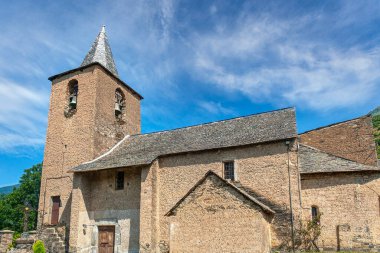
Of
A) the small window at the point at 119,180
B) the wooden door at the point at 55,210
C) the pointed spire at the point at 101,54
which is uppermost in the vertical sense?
the pointed spire at the point at 101,54

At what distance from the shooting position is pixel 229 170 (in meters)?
18.4

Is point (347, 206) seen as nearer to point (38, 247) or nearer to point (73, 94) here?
point (38, 247)

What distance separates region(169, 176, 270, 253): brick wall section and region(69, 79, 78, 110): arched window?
40.9ft

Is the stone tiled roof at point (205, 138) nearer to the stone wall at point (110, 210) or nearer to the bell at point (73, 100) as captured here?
the stone wall at point (110, 210)

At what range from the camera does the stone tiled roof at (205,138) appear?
727 inches

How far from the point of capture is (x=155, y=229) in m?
18.4

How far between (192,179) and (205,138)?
282 cm

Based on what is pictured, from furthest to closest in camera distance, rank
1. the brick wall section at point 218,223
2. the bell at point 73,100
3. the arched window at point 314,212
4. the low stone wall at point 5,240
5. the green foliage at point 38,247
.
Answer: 1. the bell at point 73,100
2. the low stone wall at point 5,240
3. the green foliage at point 38,247
4. the arched window at point 314,212
5. the brick wall section at point 218,223

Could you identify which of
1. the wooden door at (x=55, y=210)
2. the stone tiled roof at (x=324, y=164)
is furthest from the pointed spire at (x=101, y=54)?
the stone tiled roof at (x=324, y=164)

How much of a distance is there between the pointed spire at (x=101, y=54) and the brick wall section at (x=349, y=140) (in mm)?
15220

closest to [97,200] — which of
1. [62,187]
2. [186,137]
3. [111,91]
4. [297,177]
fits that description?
[62,187]

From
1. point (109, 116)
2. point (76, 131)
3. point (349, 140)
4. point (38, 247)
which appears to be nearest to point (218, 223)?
point (349, 140)

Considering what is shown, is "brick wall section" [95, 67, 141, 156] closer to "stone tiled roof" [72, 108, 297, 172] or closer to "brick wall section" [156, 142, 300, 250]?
"stone tiled roof" [72, 108, 297, 172]

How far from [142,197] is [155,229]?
5.95 feet
